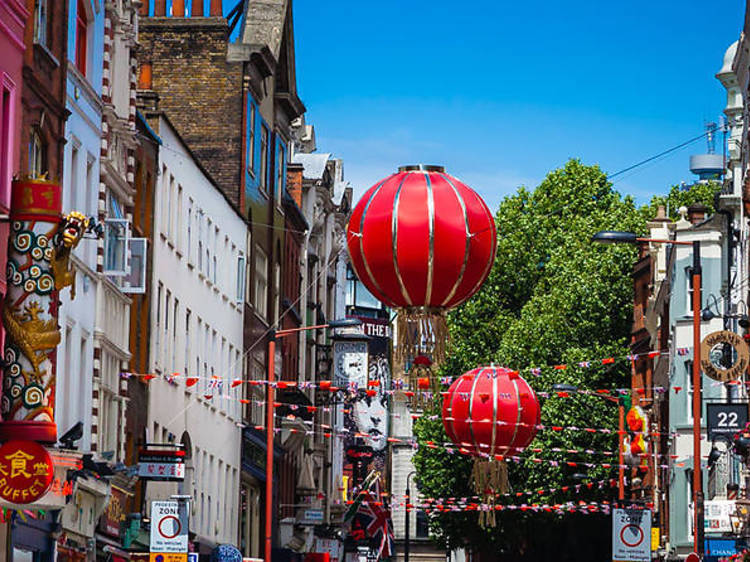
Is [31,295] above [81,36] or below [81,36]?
below

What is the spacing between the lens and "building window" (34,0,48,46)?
1191 inches

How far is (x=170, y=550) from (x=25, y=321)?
983 cm

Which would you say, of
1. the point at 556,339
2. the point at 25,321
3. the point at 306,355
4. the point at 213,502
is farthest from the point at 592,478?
the point at 25,321

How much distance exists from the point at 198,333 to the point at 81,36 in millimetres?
15912

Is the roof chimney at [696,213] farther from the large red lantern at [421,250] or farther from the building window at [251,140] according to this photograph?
the large red lantern at [421,250]

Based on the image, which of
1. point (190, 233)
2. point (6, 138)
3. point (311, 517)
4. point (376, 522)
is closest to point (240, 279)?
point (190, 233)

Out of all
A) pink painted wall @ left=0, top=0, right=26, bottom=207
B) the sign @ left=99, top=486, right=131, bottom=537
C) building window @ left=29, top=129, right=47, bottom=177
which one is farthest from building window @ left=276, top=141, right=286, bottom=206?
pink painted wall @ left=0, top=0, right=26, bottom=207

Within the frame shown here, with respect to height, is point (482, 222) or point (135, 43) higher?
point (135, 43)

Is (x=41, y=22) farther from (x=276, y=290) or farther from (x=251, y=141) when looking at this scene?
(x=276, y=290)

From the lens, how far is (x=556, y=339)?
69375 millimetres

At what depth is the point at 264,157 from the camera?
199ft

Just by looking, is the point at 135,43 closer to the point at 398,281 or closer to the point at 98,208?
the point at 98,208

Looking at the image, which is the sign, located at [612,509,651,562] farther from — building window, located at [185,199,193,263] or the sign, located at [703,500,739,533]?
building window, located at [185,199,193,263]

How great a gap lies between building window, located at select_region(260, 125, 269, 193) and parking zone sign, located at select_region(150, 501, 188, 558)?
26.4 m
